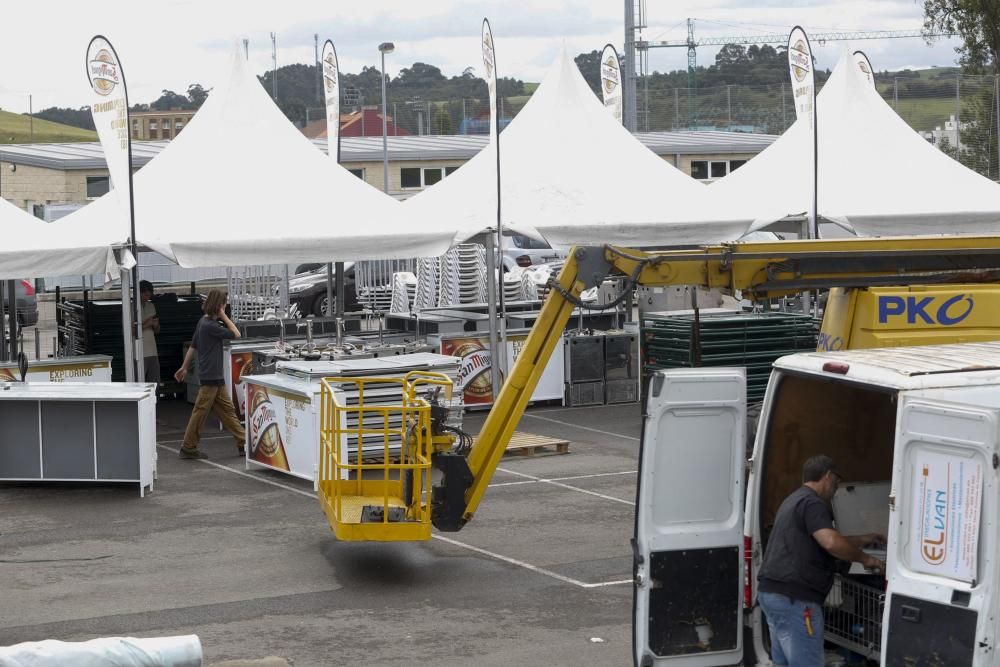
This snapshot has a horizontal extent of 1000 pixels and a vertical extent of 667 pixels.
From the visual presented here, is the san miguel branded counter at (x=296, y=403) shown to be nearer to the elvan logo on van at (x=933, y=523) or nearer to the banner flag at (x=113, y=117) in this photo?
the banner flag at (x=113, y=117)

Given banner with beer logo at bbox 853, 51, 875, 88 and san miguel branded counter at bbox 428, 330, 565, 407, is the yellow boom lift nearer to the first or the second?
san miguel branded counter at bbox 428, 330, 565, 407

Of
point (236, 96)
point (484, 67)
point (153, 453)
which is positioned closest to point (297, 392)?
point (153, 453)

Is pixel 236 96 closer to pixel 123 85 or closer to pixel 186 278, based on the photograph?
pixel 123 85

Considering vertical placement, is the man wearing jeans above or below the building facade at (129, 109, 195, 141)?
below

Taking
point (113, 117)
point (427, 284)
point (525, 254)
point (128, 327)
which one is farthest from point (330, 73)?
point (525, 254)

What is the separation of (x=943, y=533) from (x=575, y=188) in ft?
42.0

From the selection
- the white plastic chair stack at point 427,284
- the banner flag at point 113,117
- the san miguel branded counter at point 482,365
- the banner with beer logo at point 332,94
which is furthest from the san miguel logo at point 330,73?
the banner flag at point 113,117

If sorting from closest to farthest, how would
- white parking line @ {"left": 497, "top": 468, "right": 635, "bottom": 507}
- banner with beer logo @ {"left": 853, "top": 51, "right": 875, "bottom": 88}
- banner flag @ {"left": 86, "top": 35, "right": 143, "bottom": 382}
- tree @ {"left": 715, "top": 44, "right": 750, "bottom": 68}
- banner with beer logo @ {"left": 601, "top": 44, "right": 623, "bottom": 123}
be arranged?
white parking line @ {"left": 497, "top": 468, "right": 635, "bottom": 507} < banner flag @ {"left": 86, "top": 35, "right": 143, "bottom": 382} < banner with beer logo @ {"left": 601, "top": 44, "right": 623, "bottom": 123} < banner with beer logo @ {"left": 853, "top": 51, "right": 875, "bottom": 88} < tree @ {"left": 715, "top": 44, "right": 750, "bottom": 68}

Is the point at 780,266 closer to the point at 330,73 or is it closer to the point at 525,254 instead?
the point at 330,73

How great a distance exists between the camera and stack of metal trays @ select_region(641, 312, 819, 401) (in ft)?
54.3

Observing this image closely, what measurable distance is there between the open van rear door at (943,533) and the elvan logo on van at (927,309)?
104 inches

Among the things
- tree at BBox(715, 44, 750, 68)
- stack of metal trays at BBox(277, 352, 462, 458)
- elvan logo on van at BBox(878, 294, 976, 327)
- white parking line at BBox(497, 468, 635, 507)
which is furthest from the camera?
tree at BBox(715, 44, 750, 68)

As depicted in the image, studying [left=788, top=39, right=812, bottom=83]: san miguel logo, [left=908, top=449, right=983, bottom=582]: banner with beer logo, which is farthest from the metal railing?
[left=788, top=39, right=812, bottom=83]: san miguel logo

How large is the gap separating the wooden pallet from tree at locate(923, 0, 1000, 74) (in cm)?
3449
